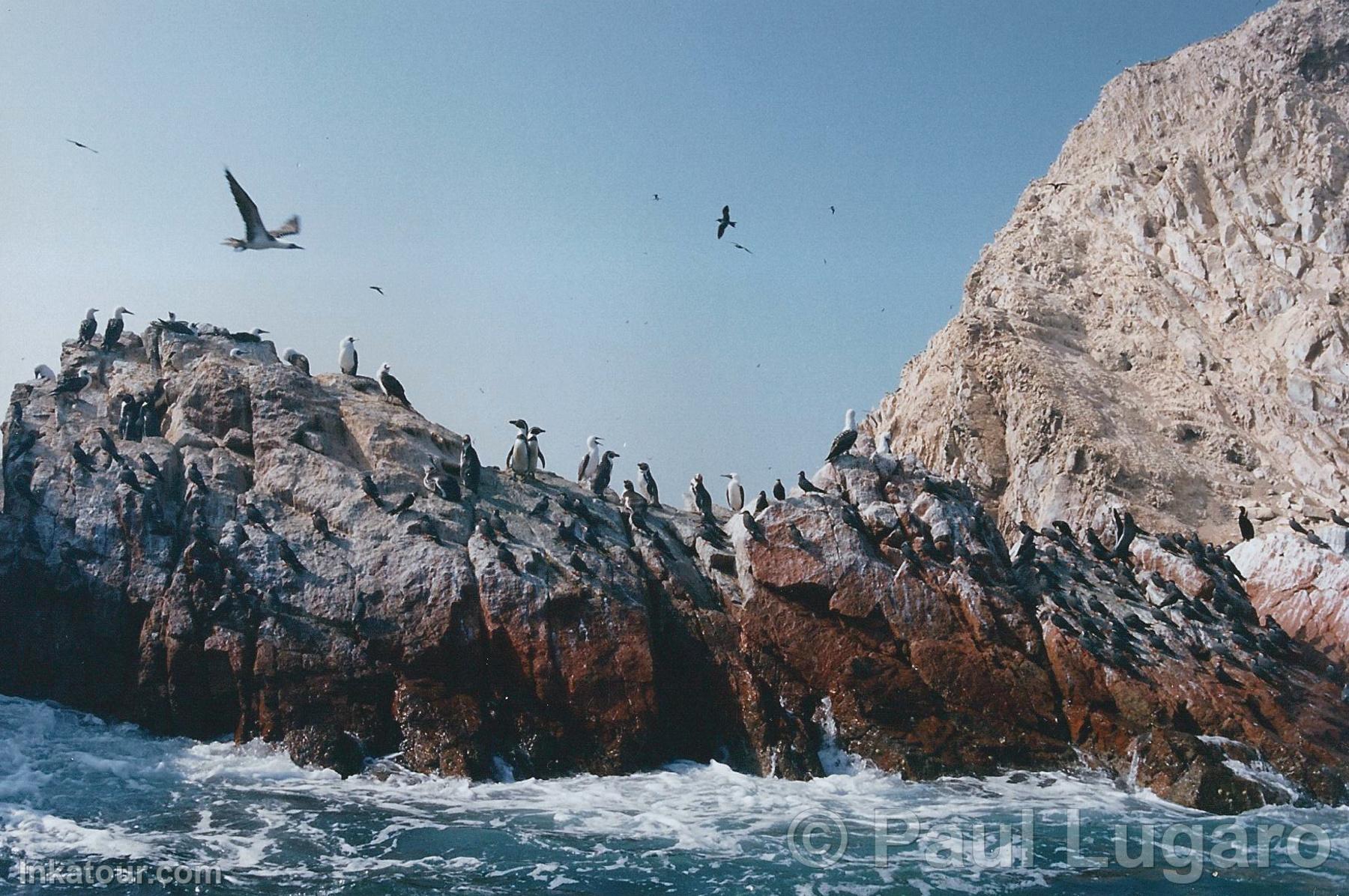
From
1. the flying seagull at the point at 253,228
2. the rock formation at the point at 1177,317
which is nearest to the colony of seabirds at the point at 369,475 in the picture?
the flying seagull at the point at 253,228

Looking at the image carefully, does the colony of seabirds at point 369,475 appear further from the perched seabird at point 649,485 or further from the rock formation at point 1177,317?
the rock formation at point 1177,317

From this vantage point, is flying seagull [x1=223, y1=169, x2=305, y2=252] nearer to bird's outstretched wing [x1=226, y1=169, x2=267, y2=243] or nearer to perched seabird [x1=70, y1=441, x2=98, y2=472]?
bird's outstretched wing [x1=226, y1=169, x2=267, y2=243]

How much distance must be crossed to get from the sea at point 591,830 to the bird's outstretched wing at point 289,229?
28.3 ft

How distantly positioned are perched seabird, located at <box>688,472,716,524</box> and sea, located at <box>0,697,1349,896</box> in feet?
21.9

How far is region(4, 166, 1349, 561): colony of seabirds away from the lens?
22.0 meters

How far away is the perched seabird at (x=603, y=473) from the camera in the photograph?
84.6 feet

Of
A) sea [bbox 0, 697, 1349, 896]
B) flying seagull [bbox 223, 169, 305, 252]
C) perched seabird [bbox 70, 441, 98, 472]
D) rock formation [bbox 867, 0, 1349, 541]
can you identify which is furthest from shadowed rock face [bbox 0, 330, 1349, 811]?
rock formation [bbox 867, 0, 1349, 541]

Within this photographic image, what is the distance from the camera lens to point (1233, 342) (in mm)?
47188

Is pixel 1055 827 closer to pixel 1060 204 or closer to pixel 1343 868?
pixel 1343 868

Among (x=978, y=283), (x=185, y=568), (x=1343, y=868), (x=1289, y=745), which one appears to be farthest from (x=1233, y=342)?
(x=185, y=568)

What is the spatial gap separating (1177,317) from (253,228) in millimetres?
41272

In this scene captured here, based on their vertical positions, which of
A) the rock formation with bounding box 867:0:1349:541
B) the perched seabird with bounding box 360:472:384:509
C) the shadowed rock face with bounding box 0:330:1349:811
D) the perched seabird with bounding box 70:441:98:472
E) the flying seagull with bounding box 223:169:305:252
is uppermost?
the rock formation with bounding box 867:0:1349:541

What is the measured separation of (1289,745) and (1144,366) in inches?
1204

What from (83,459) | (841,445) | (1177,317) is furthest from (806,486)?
(1177,317)
